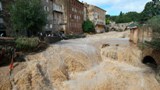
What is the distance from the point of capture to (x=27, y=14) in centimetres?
3045

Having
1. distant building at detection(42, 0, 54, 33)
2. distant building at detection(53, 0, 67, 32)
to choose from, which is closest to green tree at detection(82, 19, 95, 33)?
distant building at detection(53, 0, 67, 32)

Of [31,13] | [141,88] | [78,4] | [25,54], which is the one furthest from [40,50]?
[78,4]

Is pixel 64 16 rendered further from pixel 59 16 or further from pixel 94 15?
A: pixel 94 15

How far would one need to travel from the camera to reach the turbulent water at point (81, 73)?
779 inches

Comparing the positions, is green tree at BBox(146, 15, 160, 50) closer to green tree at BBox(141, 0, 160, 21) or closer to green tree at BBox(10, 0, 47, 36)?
green tree at BBox(141, 0, 160, 21)

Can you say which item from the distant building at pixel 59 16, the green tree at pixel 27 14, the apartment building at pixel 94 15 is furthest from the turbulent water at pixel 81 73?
the apartment building at pixel 94 15

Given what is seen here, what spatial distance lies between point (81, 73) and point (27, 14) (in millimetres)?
12386

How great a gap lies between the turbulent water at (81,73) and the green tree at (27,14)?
483 cm

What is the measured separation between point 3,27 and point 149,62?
71.6ft

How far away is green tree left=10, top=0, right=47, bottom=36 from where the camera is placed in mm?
30422

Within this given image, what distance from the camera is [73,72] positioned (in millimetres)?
22594

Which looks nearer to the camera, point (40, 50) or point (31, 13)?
point (40, 50)

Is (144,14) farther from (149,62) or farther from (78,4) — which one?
(78,4)

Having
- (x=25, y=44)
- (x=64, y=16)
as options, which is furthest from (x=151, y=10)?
(x=64, y=16)
